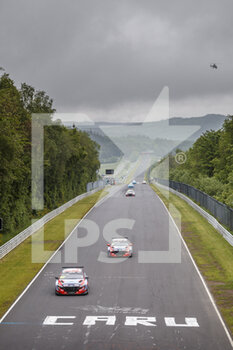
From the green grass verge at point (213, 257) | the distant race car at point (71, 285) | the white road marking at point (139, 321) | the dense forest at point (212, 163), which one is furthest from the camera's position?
the dense forest at point (212, 163)

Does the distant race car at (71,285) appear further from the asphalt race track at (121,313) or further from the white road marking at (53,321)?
the white road marking at (53,321)

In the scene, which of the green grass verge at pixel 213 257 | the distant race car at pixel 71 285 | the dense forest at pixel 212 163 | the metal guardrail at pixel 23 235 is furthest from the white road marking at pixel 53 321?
the dense forest at pixel 212 163

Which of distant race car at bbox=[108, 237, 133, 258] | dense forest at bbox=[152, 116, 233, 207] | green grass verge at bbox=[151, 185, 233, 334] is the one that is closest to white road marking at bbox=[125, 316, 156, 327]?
green grass verge at bbox=[151, 185, 233, 334]

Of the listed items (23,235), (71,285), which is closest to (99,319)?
(71,285)

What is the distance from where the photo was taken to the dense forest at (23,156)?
41953mm

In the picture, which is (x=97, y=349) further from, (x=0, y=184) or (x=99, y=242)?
(x=0, y=184)

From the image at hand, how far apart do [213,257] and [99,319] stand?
18.6 m

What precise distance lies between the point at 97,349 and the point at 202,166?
302 ft

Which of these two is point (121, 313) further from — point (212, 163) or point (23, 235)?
point (212, 163)

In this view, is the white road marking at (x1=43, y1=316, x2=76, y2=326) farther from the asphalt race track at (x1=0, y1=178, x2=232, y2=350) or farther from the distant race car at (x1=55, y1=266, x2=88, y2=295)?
the distant race car at (x1=55, y1=266, x2=88, y2=295)

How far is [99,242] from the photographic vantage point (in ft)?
150

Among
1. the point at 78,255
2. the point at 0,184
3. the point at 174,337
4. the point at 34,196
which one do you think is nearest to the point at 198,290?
the point at 174,337

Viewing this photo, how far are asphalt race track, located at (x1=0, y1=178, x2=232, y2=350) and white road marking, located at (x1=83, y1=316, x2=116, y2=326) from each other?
48 mm

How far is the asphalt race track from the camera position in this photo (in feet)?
66.6
